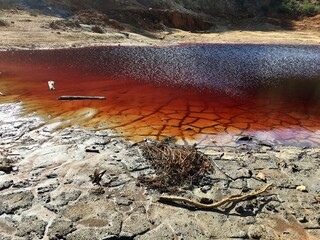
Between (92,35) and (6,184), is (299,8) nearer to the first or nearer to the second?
(92,35)

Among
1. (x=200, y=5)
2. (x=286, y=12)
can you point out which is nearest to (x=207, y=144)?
(x=200, y=5)

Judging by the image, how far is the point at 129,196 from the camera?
263 inches

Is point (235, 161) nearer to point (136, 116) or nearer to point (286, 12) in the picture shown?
point (136, 116)

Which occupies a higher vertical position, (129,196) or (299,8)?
(299,8)

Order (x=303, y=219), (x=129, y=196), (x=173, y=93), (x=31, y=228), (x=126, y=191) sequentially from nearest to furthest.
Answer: (x=31, y=228) < (x=303, y=219) < (x=129, y=196) < (x=126, y=191) < (x=173, y=93)

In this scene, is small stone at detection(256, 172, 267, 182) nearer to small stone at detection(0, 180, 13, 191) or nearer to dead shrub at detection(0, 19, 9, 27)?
small stone at detection(0, 180, 13, 191)

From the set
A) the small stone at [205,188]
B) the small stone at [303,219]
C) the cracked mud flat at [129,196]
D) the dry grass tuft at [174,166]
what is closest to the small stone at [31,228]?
the cracked mud flat at [129,196]

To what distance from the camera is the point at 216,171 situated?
25.7 ft

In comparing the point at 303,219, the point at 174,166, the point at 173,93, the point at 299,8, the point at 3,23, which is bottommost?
the point at 173,93

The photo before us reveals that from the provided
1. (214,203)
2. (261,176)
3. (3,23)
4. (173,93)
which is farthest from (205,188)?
(3,23)

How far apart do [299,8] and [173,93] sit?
55.9m

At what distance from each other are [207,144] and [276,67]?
19168 millimetres

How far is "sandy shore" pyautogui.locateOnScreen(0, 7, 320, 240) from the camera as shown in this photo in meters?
5.79

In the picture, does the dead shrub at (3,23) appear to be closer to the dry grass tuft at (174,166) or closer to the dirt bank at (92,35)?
the dirt bank at (92,35)
